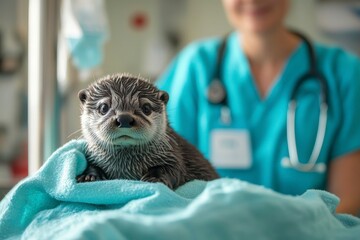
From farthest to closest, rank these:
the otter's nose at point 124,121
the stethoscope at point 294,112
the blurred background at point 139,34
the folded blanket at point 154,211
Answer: the blurred background at point 139,34 → the stethoscope at point 294,112 → the otter's nose at point 124,121 → the folded blanket at point 154,211

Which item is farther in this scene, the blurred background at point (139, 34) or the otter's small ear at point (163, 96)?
the blurred background at point (139, 34)

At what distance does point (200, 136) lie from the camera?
4.68 ft

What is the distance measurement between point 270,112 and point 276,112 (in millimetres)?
17

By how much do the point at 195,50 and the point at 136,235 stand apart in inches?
43.1

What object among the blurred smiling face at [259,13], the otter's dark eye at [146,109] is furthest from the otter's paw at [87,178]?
the blurred smiling face at [259,13]

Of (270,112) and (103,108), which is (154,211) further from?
(270,112)

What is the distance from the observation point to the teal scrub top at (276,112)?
134 cm

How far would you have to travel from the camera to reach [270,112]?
138 centimetres

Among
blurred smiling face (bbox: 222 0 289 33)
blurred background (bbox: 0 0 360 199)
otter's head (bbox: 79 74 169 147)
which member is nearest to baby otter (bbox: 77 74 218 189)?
otter's head (bbox: 79 74 169 147)

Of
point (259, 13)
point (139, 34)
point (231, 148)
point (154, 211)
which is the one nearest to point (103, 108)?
point (154, 211)

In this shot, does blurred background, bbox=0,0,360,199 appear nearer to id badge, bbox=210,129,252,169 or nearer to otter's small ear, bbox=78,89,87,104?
id badge, bbox=210,129,252,169

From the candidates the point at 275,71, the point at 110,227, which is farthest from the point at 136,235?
the point at 275,71

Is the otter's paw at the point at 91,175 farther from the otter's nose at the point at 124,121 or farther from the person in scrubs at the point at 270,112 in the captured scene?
the person in scrubs at the point at 270,112

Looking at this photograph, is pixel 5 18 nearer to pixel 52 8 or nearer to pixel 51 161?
pixel 52 8
